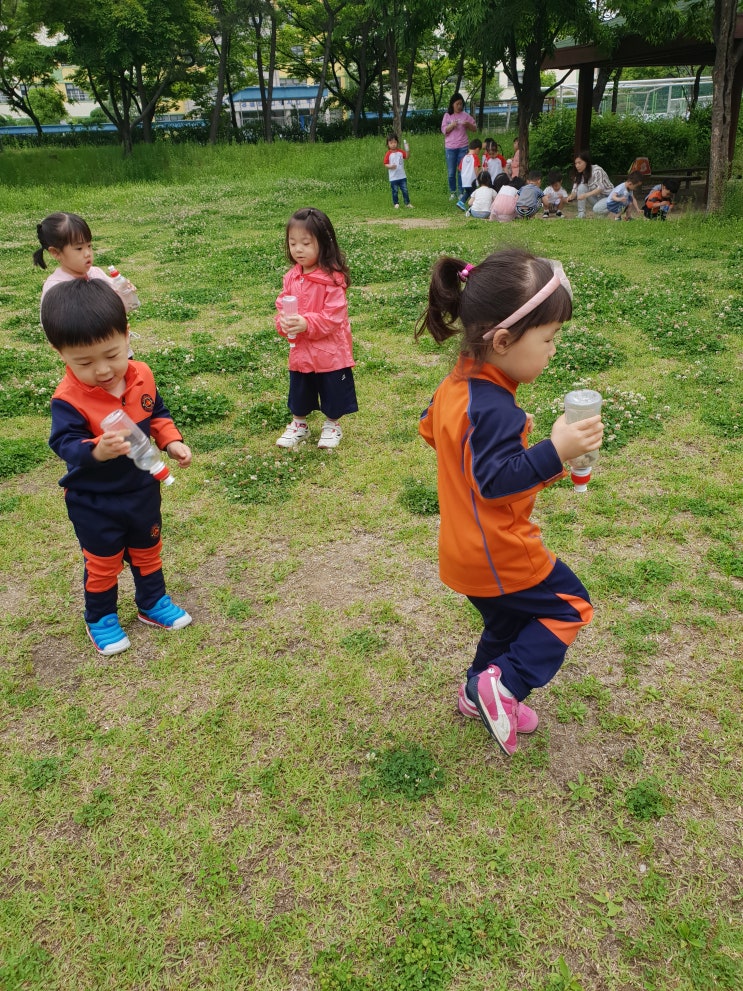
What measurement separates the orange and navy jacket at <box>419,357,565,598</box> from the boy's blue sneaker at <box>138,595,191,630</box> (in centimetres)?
193

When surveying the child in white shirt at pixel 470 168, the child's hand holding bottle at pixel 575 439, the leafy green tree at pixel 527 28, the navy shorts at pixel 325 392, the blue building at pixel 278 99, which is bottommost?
the navy shorts at pixel 325 392

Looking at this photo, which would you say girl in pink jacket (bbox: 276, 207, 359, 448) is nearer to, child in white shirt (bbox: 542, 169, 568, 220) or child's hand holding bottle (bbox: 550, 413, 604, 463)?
child's hand holding bottle (bbox: 550, 413, 604, 463)

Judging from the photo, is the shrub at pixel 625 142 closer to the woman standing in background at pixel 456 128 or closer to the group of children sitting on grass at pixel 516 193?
the woman standing in background at pixel 456 128

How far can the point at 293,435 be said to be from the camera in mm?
6180

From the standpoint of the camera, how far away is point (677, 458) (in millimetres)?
5547

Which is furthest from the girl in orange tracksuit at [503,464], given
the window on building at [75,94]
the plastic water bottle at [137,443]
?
the window on building at [75,94]

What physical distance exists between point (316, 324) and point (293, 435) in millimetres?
1113

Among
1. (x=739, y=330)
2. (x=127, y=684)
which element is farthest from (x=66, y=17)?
(x=127, y=684)

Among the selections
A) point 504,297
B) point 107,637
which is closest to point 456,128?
point 107,637

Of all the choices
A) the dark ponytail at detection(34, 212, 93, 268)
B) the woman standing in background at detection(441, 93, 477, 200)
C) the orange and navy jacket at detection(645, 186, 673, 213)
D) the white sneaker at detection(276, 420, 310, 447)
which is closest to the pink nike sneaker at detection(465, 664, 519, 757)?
the white sneaker at detection(276, 420, 310, 447)

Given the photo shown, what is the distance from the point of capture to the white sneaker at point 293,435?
6145mm

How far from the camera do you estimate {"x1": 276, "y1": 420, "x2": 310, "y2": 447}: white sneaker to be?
6145 mm

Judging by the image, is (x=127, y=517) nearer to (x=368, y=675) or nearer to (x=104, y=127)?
(x=368, y=675)

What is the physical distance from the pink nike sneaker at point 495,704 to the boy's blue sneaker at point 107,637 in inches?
82.8
